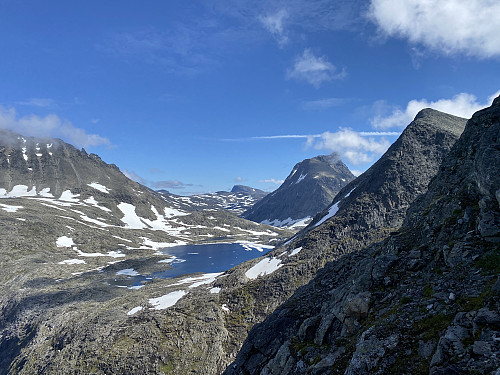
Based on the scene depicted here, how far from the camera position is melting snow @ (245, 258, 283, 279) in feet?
230

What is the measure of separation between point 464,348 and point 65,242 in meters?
184

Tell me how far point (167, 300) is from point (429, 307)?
61394mm

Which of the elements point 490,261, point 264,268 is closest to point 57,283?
point 264,268

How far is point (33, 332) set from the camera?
67938 mm

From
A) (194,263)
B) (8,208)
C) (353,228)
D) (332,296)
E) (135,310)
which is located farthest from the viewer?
(8,208)

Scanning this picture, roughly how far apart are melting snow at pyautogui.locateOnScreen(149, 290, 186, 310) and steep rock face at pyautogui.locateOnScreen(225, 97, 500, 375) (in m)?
39.8

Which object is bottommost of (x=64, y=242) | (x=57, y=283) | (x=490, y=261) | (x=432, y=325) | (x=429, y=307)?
(x=57, y=283)

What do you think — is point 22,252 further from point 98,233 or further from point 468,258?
point 468,258

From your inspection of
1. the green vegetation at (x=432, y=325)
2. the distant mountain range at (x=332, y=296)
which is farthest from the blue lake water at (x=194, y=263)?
the green vegetation at (x=432, y=325)

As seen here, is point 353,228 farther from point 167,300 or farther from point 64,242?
point 64,242

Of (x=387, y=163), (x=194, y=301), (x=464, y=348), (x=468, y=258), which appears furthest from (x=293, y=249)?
(x=464, y=348)

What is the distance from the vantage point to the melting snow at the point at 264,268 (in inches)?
2756

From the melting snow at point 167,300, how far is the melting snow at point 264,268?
56.0 feet

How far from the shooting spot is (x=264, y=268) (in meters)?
72.2
